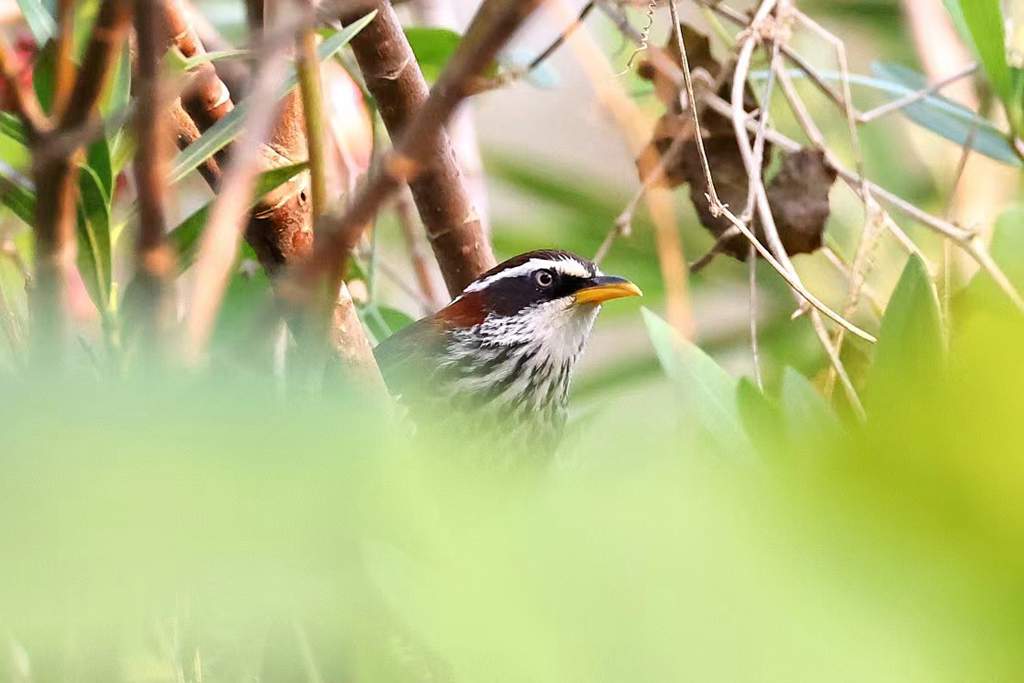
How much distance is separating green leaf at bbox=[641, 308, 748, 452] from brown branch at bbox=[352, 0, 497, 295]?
24 cm

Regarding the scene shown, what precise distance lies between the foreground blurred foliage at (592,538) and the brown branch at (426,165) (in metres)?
0.66

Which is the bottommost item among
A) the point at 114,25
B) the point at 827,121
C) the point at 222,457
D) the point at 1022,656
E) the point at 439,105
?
the point at 1022,656

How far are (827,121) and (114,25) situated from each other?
2.22 metres

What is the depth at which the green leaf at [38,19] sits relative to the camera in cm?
107

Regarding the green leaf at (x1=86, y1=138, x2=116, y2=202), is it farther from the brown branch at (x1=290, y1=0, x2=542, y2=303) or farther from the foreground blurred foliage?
the foreground blurred foliage

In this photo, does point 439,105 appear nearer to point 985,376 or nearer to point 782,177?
point 985,376

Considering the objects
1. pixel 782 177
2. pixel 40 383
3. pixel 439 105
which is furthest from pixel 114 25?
pixel 782 177

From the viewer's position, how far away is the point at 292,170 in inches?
42.1

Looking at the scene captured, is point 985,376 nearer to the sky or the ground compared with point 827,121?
nearer to the ground

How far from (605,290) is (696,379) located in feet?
2.94

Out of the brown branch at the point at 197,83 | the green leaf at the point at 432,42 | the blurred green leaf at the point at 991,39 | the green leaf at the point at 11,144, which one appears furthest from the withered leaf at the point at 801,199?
the green leaf at the point at 11,144

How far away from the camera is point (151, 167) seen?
531 millimetres

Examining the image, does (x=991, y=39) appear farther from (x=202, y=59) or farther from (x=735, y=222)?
(x=202, y=59)

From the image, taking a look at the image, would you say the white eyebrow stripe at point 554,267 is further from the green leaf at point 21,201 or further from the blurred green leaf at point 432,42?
the green leaf at point 21,201
